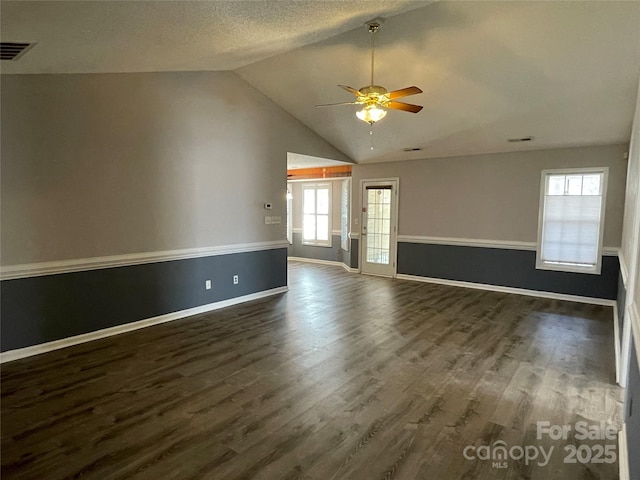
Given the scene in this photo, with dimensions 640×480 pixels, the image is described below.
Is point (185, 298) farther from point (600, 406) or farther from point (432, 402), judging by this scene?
point (600, 406)

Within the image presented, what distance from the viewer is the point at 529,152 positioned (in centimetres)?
610

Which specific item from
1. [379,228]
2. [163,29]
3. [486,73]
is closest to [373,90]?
[486,73]

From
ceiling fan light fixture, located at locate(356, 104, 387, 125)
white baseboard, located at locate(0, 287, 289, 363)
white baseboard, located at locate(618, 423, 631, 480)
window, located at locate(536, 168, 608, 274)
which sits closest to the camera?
white baseboard, located at locate(618, 423, 631, 480)

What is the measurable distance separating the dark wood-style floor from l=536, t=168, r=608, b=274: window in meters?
1.29

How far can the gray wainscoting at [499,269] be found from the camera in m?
5.62

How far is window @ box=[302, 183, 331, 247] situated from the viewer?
9.45 meters

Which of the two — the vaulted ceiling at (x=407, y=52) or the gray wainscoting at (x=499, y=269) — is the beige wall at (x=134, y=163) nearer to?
the vaulted ceiling at (x=407, y=52)

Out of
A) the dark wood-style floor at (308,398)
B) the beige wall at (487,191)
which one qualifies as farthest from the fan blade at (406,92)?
the beige wall at (487,191)

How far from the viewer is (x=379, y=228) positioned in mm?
7949

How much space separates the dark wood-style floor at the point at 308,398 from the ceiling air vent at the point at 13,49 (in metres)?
2.59

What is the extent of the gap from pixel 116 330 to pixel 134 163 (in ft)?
6.38

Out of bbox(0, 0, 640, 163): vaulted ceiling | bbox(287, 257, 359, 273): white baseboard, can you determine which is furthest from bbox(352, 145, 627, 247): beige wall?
bbox(287, 257, 359, 273): white baseboard

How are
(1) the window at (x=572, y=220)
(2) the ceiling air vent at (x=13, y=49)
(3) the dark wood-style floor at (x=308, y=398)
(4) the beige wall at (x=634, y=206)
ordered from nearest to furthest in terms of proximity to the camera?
(3) the dark wood-style floor at (x=308, y=398)
(2) the ceiling air vent at (x=13, y=49)
(4) the beige wall at (x=634, y=206)
(1) the window at (x=572, y=220)

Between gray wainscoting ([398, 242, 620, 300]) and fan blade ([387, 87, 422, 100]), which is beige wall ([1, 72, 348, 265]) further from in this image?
gray wainscoting ([398, 242, 620, 300])
